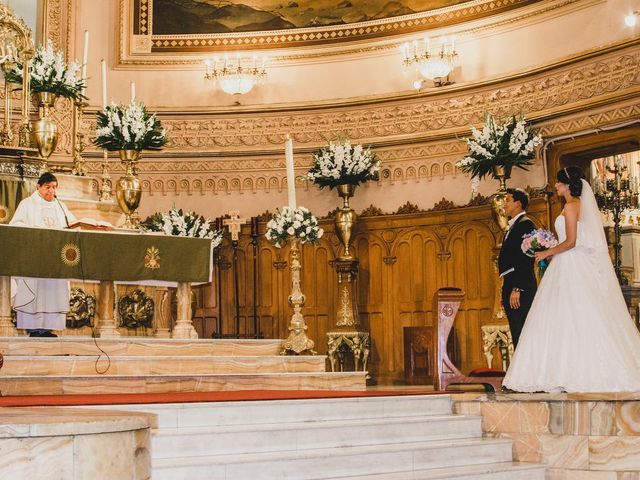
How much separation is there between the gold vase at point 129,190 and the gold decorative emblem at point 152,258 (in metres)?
1.42

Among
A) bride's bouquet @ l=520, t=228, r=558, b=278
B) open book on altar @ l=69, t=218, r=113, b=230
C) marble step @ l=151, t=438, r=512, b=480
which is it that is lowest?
marble step @ l=151, t=438, r=512, b=480

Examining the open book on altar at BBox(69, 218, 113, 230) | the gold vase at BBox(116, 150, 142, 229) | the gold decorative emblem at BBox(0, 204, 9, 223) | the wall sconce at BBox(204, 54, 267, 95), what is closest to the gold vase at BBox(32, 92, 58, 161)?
the gold decorative emblem at BBox(0, 204, 9, 223)

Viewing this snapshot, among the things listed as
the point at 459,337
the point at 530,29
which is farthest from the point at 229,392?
the point at 530,29

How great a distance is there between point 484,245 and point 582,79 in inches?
106

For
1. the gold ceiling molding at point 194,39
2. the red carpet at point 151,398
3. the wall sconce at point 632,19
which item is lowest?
the red carpet at point 151,398

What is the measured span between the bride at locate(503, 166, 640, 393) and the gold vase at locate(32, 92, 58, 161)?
6145 millimetres

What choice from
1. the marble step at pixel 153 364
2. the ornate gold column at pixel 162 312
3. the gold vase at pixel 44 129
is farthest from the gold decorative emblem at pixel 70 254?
the gold vase at pixel 44 129

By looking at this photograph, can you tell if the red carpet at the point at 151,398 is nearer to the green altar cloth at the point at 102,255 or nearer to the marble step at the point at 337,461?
the marble step at the point at 337,461

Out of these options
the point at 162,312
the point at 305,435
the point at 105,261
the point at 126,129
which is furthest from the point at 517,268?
the point at 126,129

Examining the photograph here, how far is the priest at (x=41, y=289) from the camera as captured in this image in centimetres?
1015

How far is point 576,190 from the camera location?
8273 millimetres

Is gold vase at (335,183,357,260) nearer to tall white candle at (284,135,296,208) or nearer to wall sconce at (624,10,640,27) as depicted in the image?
tall white candle at (284,135,296,208)

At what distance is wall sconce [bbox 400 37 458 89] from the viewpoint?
15008 mm

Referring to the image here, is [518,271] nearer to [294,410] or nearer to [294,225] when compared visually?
[294,410]
